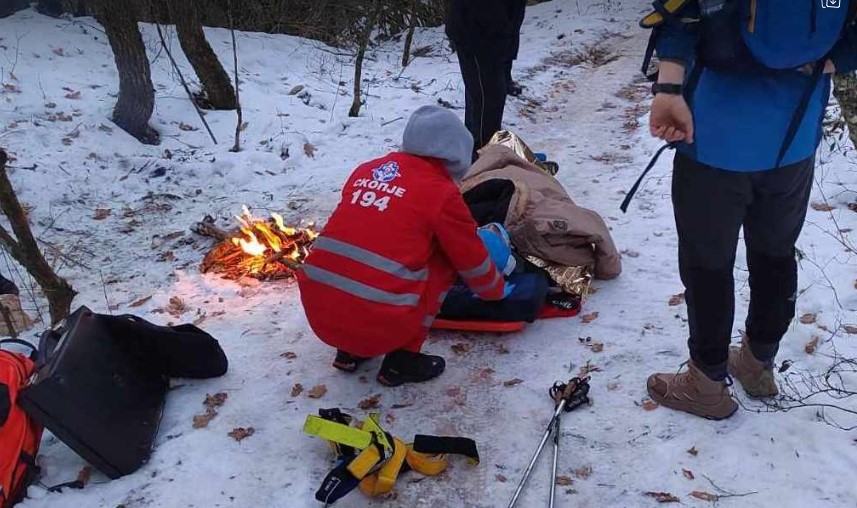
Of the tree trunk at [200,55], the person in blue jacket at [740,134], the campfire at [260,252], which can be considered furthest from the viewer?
the tree trunk at [200,55]

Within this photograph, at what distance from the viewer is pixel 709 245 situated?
8.60ft

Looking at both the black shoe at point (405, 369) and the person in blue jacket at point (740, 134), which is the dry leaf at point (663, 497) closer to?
the person in blue jacket at point (740, 134)

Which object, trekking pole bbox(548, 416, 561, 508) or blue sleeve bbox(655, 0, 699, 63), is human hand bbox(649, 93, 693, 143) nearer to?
blue sleeve bbox(655, 0, 699, 63)

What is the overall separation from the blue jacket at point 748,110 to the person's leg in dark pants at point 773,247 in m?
0.10

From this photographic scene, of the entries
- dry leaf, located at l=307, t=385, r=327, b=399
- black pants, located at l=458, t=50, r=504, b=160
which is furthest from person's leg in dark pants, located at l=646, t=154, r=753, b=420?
black pants, located at l=458, t=50, r=504, b=160

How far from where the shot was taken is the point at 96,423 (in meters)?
2.82

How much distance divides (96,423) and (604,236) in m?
3.12

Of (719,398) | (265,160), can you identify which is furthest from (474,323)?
(265,160)

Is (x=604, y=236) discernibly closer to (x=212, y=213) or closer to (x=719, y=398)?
(x=719, y=398)

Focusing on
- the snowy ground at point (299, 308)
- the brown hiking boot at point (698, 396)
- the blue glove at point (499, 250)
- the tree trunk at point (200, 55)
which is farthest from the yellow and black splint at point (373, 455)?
the tree trunk at point (200, 55)

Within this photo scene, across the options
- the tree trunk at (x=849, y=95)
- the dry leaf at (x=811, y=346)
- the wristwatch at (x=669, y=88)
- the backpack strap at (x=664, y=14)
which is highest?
the backpack strap at (x=664, y=14)

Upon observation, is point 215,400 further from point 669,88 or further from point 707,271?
point 669,88

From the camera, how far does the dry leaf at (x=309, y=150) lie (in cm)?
689

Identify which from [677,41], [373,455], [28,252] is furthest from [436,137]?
[28,252]
